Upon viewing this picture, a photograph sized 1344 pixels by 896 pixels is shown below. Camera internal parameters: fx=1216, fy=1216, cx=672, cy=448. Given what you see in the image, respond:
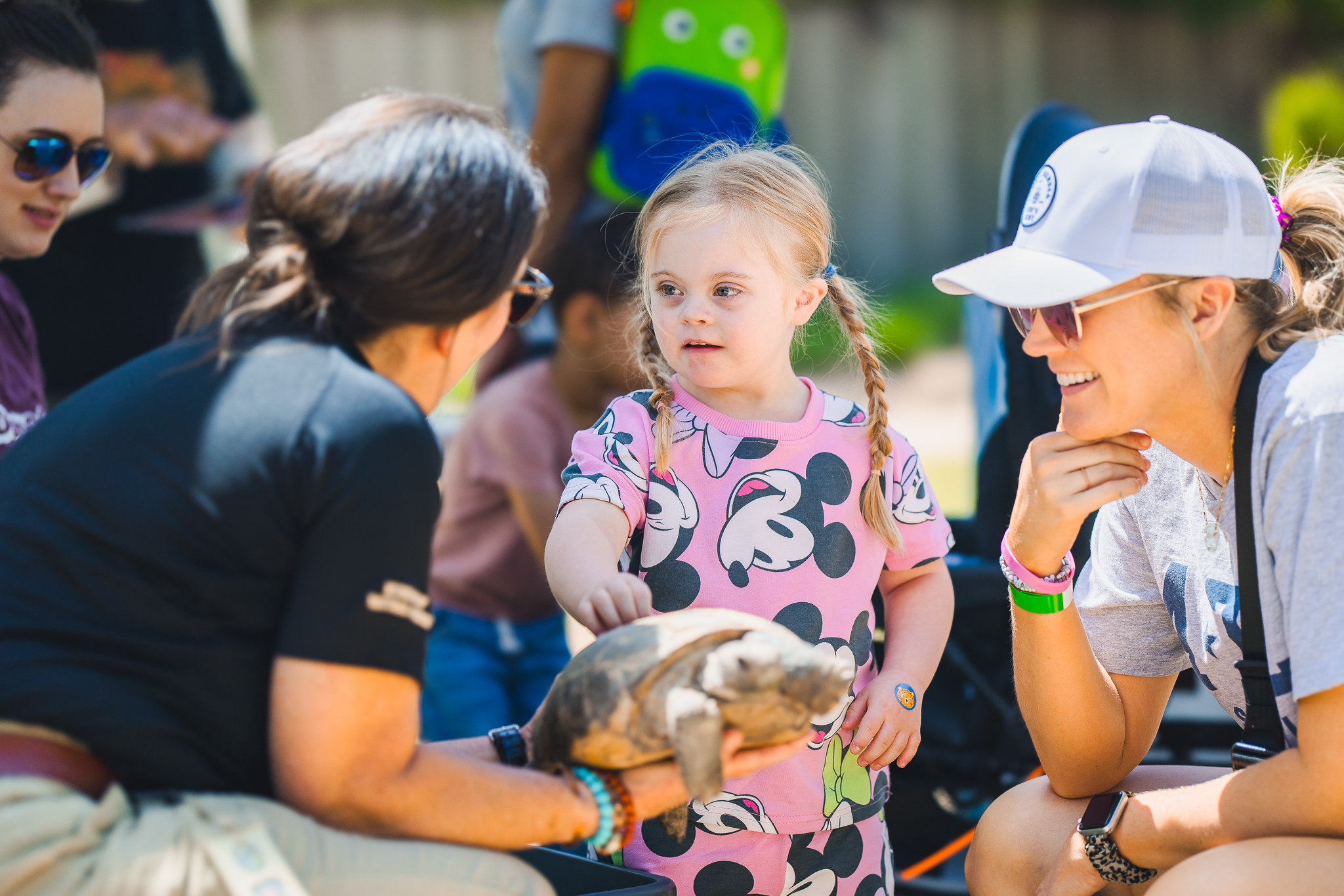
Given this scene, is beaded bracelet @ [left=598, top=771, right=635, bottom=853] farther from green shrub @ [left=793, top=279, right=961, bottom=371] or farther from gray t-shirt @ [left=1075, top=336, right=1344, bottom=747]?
green shrub @ [left=793, top=279, right=961, bottom=371]

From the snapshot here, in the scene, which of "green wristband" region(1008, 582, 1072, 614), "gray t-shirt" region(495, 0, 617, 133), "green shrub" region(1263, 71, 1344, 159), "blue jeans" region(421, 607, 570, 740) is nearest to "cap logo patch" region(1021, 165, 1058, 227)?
"green wristband" region(1008, 582, 1072, 614)

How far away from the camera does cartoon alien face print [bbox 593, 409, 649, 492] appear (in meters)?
1.79

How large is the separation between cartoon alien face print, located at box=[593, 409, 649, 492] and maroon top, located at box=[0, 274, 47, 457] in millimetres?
1036

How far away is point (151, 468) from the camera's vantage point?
128 centimetres

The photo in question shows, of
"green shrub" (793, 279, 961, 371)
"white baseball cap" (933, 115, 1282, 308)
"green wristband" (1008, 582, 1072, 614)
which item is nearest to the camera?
"white baseball cap" (933, 115, 1282, 308)

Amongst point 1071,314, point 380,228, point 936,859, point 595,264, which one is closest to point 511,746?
point 380,228

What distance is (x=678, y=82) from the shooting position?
3.08 metres

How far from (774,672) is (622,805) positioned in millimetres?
243

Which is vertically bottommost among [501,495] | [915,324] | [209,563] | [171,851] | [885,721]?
[915,324]

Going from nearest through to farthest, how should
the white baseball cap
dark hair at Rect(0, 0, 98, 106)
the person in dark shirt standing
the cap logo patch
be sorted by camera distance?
the white baseball cap → the cap logo patch → dark hair at Rect(0, 0, 98, 106) → the person in dark shirt standing

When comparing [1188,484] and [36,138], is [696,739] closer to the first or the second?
[1188,484]

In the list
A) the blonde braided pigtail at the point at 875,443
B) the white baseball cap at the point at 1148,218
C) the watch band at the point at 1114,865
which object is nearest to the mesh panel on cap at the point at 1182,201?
the white baseball cap at the point at 1148,218

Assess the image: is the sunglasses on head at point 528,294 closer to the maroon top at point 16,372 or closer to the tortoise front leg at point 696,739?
the tortoise front leg at point 696,739

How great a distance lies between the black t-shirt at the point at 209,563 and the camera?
1.24 m
